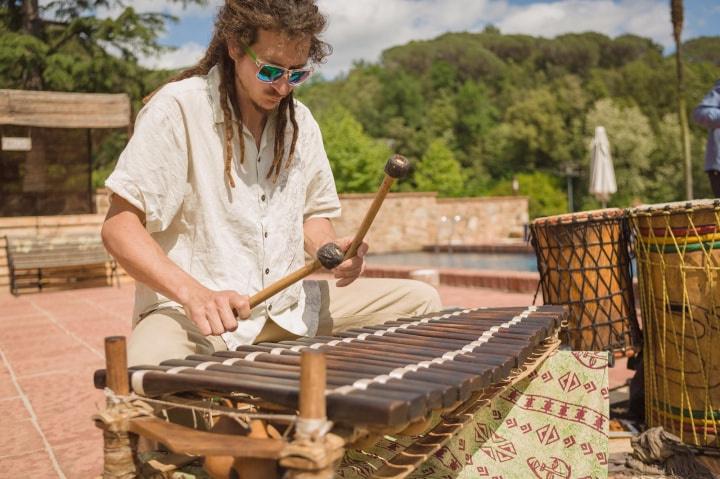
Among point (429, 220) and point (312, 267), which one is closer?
point (312, 267)

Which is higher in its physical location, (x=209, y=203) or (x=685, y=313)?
(x=209, y=203)

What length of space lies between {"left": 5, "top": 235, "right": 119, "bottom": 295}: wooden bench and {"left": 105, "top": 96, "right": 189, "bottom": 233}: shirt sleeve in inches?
318

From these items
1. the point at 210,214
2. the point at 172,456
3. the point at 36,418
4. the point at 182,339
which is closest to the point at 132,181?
the point at 210,214

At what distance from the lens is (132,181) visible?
1854 mm

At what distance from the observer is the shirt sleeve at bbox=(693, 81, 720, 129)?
422 cm

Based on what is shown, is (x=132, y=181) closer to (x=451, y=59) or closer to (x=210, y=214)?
(x=210, y=214)

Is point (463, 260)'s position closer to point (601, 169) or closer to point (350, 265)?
point (601, 169)

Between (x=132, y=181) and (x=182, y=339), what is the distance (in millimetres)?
452

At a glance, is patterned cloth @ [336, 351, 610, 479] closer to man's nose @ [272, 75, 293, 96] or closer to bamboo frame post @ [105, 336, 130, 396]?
bamboo frame post @ [105, 336, 130, 396]

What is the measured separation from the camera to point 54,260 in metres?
9.41

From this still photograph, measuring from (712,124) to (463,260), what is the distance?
548 inches

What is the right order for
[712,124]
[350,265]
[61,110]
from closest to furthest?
[350,265] → [712,124] → [61,110]

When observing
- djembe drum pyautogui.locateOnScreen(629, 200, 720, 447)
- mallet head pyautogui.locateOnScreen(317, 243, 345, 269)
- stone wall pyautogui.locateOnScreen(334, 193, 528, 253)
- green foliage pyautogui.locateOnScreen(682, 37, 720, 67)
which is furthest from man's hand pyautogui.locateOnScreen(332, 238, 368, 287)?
green foliage pyautogui.locateOnScreen(682, 37, 720, 67)

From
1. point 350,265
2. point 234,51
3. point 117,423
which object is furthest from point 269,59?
point 117,423
